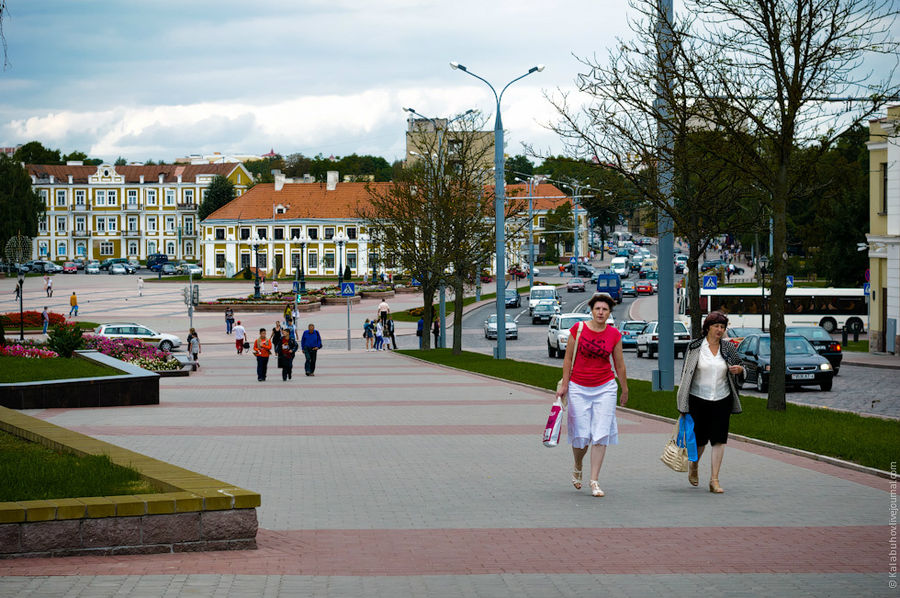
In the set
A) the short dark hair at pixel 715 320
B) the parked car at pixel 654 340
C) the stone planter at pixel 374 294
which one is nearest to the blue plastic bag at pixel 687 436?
the short dark hair at pixel 715 320

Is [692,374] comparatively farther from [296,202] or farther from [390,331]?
[296,202]

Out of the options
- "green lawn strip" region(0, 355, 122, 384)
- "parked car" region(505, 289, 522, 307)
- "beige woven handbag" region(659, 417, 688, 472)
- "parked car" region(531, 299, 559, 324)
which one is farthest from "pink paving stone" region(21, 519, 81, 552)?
"parked car" region(505, 289, 522, 307)

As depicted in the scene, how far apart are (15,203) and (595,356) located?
373 ft

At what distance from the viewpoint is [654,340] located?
4119 cm

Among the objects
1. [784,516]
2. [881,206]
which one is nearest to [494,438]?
[784,516]

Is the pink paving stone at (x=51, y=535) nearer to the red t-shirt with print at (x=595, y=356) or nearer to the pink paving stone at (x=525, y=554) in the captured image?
the pink paving stone at (x=525, y=554)

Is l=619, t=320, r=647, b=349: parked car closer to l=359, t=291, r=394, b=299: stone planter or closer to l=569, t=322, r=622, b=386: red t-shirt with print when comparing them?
l=569, t=322, r=622, b=386: red t-shirt with print

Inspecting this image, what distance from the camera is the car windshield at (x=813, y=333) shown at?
3234 cm

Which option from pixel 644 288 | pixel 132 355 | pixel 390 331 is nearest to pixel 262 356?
pixel 132 355

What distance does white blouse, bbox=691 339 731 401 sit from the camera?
1020cm

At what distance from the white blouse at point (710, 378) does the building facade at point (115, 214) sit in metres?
138

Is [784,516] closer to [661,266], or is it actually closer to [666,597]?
[666,597]

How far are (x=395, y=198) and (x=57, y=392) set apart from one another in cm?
2748

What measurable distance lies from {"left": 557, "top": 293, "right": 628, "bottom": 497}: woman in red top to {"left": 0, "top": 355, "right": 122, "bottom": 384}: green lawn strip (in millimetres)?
13282
